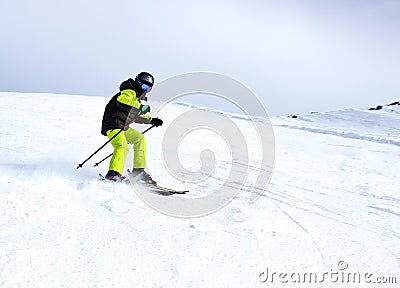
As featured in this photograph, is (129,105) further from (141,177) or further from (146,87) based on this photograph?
(141,177)

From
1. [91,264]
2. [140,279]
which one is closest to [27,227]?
[91,264]

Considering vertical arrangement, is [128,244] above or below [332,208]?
above

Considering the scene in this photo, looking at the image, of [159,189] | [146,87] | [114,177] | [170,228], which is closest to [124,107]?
[146,87]

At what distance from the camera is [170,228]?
3.84 metres

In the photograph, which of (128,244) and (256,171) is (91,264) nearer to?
(128,244)

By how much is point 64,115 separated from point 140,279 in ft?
34.9

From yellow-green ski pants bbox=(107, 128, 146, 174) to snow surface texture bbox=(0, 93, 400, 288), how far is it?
411 millimetres

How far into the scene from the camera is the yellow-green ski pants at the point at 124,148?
526cm

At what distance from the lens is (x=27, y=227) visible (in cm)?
343

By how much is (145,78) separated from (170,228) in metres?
2.49

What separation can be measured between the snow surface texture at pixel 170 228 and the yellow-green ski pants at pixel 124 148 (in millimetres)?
411

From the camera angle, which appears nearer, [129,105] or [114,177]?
[114,177]

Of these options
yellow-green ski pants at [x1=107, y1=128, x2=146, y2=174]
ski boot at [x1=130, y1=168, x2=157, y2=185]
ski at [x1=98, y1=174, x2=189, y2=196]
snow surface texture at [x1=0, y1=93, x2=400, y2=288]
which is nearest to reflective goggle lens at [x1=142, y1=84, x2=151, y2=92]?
yellow-green ski pants at [x1=107, y1=128, x2=146, y2=174]

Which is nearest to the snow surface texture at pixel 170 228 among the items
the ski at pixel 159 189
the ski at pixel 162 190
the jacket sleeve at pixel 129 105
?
the ski at pixel 159 189
